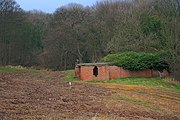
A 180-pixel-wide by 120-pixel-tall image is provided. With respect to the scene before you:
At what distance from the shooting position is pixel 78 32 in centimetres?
7788

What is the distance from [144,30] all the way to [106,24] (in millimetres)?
19025

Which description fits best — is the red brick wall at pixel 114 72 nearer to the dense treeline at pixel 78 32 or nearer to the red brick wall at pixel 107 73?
the red brick wall at pixel 107 73

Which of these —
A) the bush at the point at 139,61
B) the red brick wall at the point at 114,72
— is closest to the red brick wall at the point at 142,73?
the bush at the point at 139,61

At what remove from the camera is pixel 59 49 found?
7944 cm

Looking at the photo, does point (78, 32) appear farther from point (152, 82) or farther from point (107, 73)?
point (152, 82)

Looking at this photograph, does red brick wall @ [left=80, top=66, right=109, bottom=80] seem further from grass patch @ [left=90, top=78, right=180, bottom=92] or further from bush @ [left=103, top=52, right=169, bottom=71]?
bush @ [left=103, top=52, right=169, bottom=71]

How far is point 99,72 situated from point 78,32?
29.3 meters

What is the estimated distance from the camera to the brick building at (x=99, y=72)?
163 ft

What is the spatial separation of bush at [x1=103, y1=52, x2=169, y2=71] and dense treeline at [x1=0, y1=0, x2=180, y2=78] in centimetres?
698

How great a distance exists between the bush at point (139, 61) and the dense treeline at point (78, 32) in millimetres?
6982

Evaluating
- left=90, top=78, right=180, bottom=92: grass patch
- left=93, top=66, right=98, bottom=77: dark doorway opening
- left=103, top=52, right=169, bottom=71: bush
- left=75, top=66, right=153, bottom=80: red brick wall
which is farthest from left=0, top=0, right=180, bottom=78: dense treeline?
left=90, top=78, right=180, bottom=92: grass patch

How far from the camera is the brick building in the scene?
49.6 meters

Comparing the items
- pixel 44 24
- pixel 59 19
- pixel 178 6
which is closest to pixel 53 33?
pixel 59 19

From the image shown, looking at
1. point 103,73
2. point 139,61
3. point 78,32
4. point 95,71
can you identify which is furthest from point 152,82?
point 78,32
